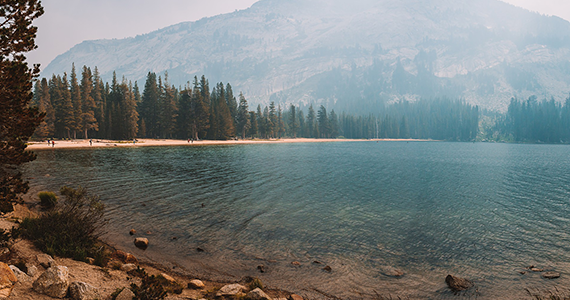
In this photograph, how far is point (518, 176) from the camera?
41250 mm

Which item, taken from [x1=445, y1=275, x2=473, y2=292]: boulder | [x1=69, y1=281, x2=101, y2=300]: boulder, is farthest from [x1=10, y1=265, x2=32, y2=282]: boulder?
[x1=445, y1=275, x2=473, y2=292]: boulder

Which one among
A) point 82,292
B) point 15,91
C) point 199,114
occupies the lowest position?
point 82,292

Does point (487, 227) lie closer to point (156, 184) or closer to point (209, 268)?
point (209, 268)

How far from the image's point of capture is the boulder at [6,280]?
6436 mm

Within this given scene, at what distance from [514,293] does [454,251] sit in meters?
3.61

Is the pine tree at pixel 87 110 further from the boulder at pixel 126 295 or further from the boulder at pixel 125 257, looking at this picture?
the boulder at pixel 126 295

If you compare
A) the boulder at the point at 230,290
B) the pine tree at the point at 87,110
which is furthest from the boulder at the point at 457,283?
the pine tree at the point at 87,110

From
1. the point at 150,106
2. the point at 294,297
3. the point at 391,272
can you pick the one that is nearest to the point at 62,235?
the point at 294,297

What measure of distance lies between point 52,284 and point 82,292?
687 mm

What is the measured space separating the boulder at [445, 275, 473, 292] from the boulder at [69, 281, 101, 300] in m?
11.3

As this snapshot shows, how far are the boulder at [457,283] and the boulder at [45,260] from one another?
43.3 ft

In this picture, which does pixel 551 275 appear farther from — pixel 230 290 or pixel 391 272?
pixel 230 290

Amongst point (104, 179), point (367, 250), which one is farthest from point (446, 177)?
point (104, 179)

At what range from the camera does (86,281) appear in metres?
8.12
